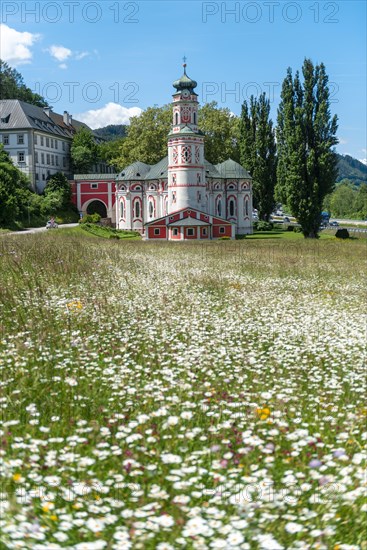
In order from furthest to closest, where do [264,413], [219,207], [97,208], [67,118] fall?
[67,118], [97,208], [219,207], [264,413]

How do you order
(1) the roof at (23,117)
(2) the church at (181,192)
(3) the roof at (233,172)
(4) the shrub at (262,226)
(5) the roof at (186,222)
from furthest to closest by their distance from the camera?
(1) the roof at (23,117) < (4) the shrub at (262,226) < (3) the roof at (233,172) < (2) the church at (181,192) < (5) the roof at (186,222)

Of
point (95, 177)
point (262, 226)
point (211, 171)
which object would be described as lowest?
point (262, 226)

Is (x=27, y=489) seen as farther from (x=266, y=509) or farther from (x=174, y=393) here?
(x=174, y=393)

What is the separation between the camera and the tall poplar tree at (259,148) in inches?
3056

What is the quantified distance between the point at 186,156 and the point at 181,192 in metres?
4.44

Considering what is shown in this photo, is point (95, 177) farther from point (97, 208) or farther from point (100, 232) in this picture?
point (100, 232)

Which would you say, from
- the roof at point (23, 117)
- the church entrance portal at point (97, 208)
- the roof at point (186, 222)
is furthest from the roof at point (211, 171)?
the roof at point (23, 117)

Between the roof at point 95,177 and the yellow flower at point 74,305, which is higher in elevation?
the roof at point 95,177

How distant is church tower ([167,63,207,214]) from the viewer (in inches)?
2766

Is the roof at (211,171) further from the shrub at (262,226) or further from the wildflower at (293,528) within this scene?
the wildflower at (293,528)

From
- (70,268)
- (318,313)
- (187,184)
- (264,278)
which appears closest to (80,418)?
(318,313)

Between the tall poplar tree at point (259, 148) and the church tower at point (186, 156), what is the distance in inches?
387

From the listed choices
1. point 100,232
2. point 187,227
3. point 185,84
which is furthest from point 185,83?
point 100,232

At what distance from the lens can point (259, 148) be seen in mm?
77750
